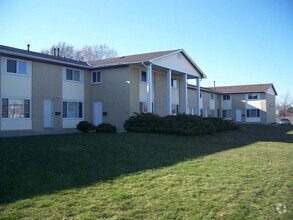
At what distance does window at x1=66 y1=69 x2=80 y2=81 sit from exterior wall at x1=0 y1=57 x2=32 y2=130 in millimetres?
3582

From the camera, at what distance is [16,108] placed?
20.5 metres

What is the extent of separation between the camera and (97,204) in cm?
617

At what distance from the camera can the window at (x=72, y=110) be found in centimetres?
2433

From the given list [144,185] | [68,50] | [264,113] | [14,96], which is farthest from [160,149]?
[68,50]

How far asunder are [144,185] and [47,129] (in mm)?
16464

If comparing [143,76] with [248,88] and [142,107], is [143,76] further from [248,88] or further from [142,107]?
[248,88]

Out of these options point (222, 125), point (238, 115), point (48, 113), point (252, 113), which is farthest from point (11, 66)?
point (252, 113)

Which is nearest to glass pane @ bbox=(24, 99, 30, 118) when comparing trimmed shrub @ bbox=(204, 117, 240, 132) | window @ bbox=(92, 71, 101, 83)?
window @ bbox=(92, 71, 101, 83)

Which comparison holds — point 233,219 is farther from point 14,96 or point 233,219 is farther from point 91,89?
point 91,89

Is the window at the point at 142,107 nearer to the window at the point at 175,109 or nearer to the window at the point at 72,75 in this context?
the window at the point at 72,75

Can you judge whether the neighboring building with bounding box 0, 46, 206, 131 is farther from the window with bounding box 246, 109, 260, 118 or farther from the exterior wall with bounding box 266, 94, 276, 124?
the exterior wall with bounding box 266, 94, 276, 124

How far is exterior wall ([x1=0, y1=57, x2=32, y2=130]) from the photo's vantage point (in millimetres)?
19734

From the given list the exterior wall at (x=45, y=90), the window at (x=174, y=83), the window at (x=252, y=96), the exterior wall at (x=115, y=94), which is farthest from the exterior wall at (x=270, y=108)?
the exterior wall at (x=45, y=90)

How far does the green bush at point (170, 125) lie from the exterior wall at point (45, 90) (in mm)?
5301
